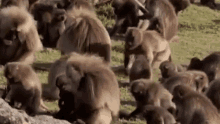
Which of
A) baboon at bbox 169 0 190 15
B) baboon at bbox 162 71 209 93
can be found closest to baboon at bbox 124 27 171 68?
baboon at bbox 162 71 209 93

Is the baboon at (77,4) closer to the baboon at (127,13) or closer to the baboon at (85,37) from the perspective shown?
the baboon at (85,37)

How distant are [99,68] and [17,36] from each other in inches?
83.5

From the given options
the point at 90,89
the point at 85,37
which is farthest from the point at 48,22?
the point at 90,89

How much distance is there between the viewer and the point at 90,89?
4.86 m

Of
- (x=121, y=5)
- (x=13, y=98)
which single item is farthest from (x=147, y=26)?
(x=13, y=98)

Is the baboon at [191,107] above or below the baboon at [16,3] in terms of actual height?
below

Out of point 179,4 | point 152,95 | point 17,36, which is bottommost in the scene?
point 152,95

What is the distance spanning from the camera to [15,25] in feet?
21.9

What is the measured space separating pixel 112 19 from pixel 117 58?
7.00 ft

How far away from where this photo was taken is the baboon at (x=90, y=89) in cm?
492

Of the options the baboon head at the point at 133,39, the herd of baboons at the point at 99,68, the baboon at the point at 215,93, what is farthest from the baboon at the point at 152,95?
the baboon head at the point at 133,39

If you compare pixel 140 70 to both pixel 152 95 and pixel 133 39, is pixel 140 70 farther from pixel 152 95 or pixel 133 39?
pixel 152 95

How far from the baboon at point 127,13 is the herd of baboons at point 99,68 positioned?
0.02 metres

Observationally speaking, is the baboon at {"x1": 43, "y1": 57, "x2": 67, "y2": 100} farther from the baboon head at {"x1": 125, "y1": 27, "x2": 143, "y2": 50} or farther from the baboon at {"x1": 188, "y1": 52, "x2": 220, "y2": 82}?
the baboon at {"x1": 188, "y1": 52, "x2": 220, "y2": 82}
